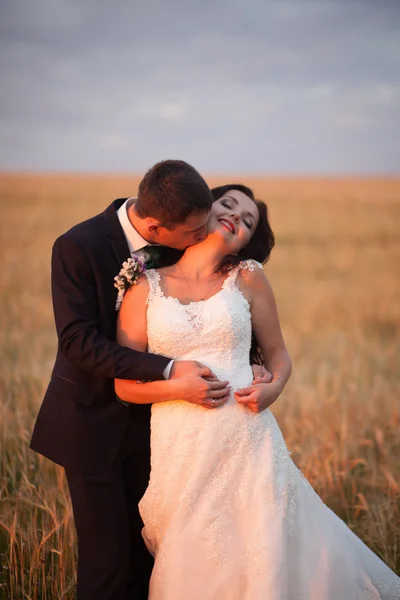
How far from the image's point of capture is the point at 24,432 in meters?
5.53

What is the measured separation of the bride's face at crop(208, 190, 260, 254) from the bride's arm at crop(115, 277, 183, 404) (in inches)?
18.2

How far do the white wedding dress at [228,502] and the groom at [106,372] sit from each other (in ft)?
0.55

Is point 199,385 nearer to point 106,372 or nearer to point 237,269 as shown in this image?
point 106,372

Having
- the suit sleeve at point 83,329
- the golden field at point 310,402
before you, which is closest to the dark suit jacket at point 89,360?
the suit sleeve at point 83,329

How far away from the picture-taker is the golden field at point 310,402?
4469 mm

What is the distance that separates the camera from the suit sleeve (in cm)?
361

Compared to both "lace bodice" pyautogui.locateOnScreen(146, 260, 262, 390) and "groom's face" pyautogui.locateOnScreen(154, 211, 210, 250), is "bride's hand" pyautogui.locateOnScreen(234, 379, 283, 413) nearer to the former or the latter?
"lace bodice" pyautogui.locateOnScreen(146, 260, 262, 390)

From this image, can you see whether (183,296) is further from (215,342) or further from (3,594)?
(3,594)

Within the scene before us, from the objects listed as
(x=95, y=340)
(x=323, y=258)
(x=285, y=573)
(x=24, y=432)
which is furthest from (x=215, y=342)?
(x=323, y=258)

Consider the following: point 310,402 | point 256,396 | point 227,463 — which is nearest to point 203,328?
point 256,396

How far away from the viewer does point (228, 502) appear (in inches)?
144

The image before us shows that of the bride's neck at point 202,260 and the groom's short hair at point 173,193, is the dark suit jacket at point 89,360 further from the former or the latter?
the groom's short hair at point 173,193

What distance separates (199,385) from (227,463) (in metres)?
0.42

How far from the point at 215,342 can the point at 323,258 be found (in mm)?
18655
